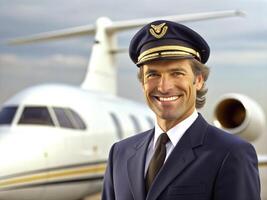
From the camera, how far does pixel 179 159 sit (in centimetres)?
178

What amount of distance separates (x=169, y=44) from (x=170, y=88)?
0.16 metres

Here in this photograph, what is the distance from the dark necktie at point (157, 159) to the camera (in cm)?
180

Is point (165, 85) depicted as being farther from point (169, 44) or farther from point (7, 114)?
point (7, 114)

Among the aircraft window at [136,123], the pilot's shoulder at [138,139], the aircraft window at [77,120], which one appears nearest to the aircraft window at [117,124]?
the aircraft window at [136,123]

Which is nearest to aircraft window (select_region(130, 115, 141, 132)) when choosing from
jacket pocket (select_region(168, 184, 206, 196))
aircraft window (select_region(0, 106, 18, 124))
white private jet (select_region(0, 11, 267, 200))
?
white private jet (select_region(0, 11, 267, 200))

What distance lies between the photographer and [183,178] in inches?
69.0

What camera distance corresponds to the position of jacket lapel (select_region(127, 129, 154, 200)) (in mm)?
1820

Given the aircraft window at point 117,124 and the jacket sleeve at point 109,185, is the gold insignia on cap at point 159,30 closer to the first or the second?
the jacket sleeve at point 109,185

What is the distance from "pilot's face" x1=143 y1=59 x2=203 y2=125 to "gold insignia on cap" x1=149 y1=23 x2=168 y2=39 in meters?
0.12

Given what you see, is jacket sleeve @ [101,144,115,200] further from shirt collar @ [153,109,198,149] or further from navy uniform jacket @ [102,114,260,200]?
shirt collar @ [153,109,198,149]

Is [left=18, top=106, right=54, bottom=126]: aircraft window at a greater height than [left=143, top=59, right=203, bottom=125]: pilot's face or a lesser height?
greater

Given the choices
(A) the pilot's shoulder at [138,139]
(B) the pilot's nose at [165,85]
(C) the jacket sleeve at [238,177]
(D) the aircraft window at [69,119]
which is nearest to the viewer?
(C) the jacket sleeve at [238,177]

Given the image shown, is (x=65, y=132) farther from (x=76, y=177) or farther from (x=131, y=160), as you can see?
(x=131, y=160)

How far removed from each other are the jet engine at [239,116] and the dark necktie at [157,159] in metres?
8.44
